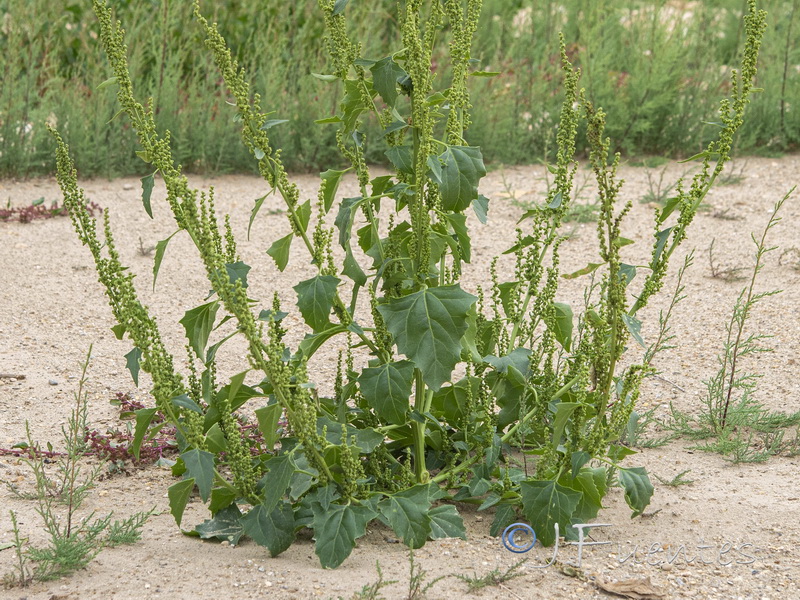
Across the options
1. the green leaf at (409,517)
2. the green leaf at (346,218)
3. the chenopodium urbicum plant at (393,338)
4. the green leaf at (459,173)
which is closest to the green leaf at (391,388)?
the chenopodium urbicum plant at (393,338)

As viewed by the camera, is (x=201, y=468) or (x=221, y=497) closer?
(x=201, y=468)

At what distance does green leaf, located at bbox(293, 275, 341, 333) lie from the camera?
260 cm

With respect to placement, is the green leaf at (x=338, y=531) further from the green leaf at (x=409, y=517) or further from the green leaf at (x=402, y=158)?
the green leaf at (x=402, y=158)

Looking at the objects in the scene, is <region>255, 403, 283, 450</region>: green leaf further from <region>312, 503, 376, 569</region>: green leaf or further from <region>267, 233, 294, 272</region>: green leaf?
<region>267, 233, 294, 272</region>: green leaf

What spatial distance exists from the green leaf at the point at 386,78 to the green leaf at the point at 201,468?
103 cm

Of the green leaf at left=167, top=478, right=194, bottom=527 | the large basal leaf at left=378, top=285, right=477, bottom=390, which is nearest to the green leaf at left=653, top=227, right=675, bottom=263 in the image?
the large basal leaf at left=378, top=285, right=477, bottom=390

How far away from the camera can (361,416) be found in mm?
3109

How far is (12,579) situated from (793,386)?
3092mm

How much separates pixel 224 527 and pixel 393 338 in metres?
0.73

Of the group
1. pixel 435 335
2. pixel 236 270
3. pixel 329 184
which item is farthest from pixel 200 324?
pixel 435 335

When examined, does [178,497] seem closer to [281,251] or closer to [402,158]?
[281,251]

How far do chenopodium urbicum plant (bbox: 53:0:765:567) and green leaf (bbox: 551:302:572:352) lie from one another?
1cm

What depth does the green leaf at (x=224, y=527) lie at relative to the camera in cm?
275

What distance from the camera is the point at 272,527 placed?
8.65 ft
